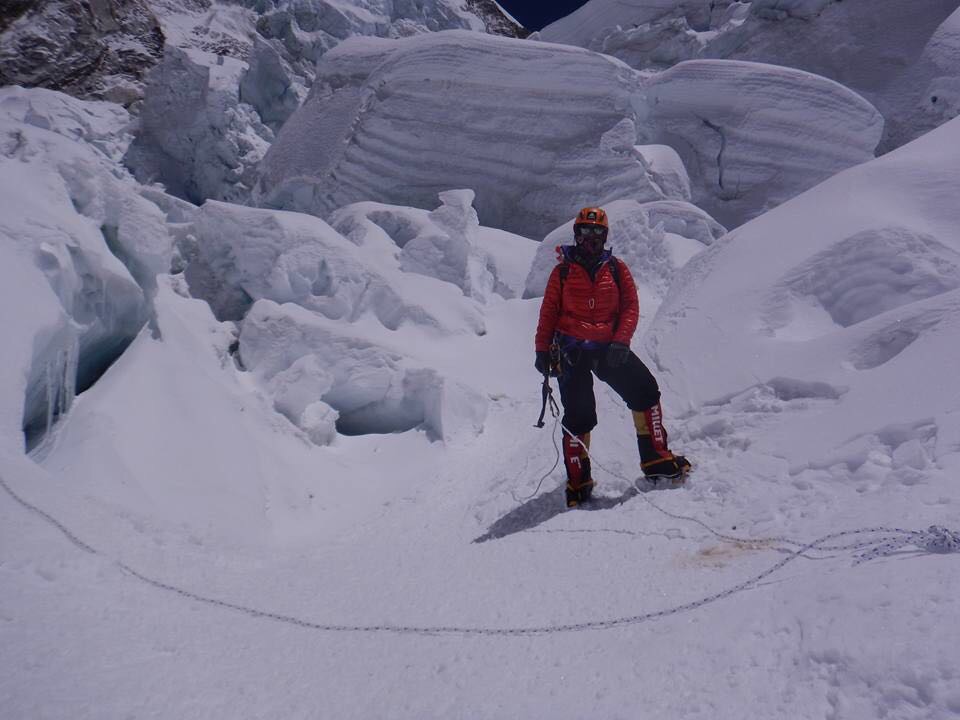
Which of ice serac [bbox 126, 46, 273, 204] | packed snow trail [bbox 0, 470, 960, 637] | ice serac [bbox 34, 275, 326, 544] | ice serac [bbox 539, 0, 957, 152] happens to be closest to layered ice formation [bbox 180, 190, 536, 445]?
ice serac [bbox 34, 275, 326, 544]

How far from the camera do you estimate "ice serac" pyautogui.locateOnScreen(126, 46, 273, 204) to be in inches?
531

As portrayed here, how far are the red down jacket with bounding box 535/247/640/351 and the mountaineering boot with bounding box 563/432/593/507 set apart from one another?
1.49 ft

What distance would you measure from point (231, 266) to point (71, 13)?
21189mm

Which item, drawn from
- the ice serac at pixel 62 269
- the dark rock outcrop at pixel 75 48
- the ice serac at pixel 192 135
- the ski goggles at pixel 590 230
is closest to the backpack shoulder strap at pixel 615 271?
the ski goggles at pixel 590 230

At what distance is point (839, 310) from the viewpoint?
133 inches

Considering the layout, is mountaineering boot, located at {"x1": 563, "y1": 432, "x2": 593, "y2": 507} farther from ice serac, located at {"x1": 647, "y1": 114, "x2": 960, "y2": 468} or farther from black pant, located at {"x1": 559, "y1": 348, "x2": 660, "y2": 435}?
ice serac, located at {"x1": 647, "y1": 114, "x2": 960, "y2": 468}

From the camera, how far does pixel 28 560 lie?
6.46 feet

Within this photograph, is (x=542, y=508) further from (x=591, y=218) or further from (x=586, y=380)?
(x=591, y=218)

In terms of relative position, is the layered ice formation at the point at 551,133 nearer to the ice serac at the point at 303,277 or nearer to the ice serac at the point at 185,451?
the ice serac at the point at 303,277

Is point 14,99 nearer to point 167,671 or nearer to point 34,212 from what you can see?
point 34,212

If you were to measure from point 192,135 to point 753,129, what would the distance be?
11.5 metres

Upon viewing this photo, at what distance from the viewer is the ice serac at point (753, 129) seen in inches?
413

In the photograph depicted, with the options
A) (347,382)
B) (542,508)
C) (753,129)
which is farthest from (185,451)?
(753,129)

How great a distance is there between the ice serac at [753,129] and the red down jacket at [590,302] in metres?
8.88
